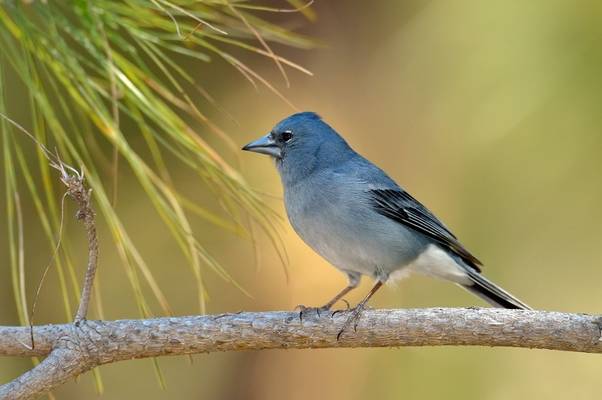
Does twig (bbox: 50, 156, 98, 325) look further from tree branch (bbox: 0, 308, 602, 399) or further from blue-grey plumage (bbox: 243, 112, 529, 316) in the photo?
blue-grey plumage (bbox: 243, 112, 529, 316)

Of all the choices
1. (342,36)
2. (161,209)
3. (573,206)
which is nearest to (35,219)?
(161,209)

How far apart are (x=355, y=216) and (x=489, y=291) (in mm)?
594

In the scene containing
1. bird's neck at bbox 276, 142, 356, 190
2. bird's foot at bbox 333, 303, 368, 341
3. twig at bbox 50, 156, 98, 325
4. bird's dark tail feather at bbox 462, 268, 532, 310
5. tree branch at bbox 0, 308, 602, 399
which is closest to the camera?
twig at bbox 50, 156, 98, 325

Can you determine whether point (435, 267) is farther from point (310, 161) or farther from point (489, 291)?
point (310, 161)

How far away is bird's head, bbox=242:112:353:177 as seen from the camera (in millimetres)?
3855

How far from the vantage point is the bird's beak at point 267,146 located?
3.83 metres

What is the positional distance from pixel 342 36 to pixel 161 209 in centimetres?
177

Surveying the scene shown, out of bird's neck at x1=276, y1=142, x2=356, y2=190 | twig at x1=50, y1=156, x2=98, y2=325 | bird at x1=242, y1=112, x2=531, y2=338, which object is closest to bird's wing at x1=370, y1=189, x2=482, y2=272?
bird at x1=242, y1=112, x2=531, y2=338

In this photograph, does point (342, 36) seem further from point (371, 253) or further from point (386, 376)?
point (386, 376)

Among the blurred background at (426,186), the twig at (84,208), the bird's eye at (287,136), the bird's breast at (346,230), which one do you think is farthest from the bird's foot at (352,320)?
the bird's eye at (287,136)

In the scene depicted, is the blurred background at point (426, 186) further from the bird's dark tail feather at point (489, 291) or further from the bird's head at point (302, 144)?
the bird's head at point (302, 144)

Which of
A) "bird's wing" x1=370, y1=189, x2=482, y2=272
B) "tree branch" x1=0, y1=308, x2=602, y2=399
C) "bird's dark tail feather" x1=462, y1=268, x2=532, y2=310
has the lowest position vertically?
"tree branch" x1=0, y1=308, x2=602, y2=399

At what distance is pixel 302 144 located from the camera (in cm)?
391

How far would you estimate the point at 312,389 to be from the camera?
405 cm
